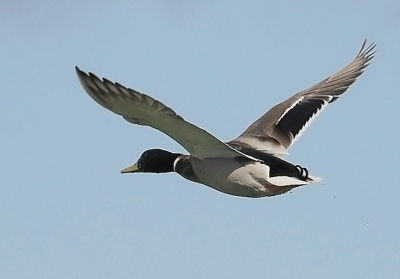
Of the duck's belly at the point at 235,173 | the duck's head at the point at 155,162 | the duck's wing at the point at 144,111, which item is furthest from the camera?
the duck's head at the point at 155,162

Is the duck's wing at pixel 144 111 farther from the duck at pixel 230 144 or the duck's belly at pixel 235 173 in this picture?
the duck's belly at pixel 235 173

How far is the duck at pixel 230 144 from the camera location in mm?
7598

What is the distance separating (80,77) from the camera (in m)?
7.41

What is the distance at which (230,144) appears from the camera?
9.38 meters

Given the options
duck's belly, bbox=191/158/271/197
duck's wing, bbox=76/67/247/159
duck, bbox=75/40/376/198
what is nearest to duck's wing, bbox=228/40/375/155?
duck, bbox=75/40/376/198

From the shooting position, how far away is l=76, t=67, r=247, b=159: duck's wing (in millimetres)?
7465

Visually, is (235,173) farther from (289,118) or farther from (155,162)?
(289,118)

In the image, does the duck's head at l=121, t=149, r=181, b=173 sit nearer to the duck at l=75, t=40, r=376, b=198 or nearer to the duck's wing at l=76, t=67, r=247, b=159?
the duck at l=75, t=40, r=376, b=198

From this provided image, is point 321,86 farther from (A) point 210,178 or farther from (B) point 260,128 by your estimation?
(A) point 210,178

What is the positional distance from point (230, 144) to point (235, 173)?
2.30ft

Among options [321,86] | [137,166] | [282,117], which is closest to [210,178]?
[137,166]

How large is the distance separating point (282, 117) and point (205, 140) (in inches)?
93.3

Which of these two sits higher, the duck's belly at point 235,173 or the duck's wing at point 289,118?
the duck's wing at point 289,118

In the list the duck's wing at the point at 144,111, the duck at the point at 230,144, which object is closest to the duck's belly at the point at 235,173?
the duck at the point at 230,144
